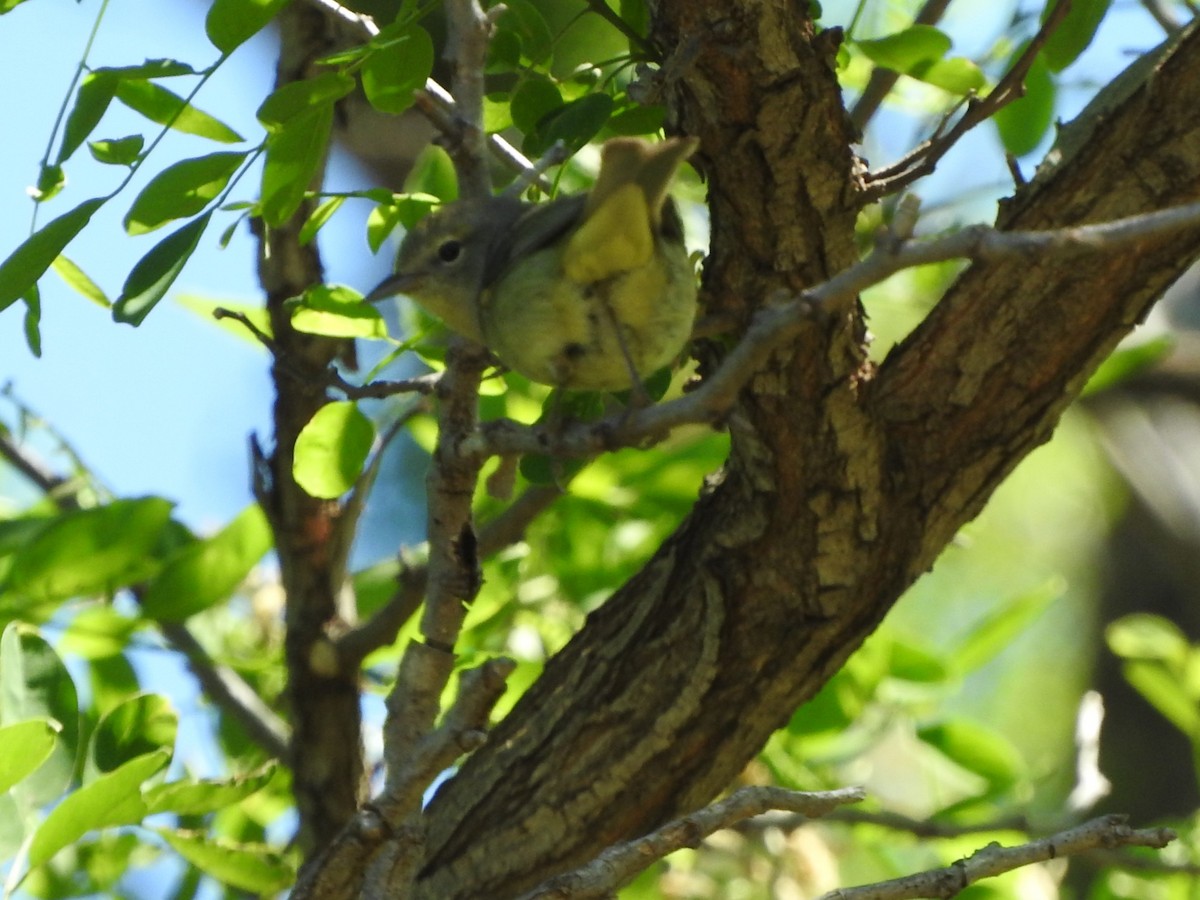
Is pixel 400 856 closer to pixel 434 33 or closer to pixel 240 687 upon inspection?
pixel 240 687

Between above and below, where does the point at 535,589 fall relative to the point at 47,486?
below

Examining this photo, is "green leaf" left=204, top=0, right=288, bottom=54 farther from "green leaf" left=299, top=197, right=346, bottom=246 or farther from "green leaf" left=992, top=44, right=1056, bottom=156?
"green leaf" left=992, top=44, right=1056, bottom=156

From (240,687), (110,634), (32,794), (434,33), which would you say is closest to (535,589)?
(240,687)

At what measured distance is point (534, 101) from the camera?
1.89 m

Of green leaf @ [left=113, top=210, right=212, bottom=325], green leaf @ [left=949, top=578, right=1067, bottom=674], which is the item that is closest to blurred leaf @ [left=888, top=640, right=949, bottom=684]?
green leaf @ [left=949, top=578, right=1067, bottom=674]

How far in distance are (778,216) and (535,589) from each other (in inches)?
43.2

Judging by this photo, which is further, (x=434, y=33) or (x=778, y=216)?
(x=434, y=33)

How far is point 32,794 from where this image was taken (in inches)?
64.8

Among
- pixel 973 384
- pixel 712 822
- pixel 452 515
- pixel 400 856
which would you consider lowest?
pixel 712 822

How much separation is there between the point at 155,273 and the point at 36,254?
0.38 feet

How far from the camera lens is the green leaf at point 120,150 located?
5.32ft

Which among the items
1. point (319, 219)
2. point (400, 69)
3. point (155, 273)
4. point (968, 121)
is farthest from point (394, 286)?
point (968, 121)

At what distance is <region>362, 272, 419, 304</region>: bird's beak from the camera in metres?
2.03

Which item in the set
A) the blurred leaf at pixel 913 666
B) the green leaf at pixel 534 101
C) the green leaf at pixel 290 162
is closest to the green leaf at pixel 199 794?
the green leaf at pixel 290 162
